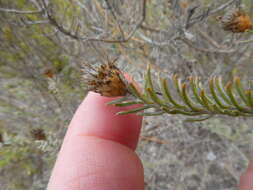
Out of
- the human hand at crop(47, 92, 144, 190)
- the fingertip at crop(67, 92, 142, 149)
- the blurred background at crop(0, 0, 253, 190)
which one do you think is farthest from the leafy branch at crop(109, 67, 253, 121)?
the blurred background at crop(0, 0, 253, 190)

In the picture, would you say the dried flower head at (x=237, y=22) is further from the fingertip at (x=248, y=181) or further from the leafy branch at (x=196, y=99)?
the fingertip at (x=248, y=181)

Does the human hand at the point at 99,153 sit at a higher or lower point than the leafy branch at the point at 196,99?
lower

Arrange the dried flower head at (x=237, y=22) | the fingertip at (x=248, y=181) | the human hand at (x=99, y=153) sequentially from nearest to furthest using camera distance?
the dried flower head at (x=237, y=22)
the human hand at (x=99, y=153)
the fingertip at (x=248, y=181)

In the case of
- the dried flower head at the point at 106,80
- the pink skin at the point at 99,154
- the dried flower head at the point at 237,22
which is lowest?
the pink skin at the point at 99,154

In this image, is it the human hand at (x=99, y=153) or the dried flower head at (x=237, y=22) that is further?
the human hand at (x=99, y=153)

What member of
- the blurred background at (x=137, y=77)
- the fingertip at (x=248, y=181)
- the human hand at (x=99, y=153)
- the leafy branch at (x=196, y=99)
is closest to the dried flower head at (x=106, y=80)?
the leafy branch at (x=196, y=99)

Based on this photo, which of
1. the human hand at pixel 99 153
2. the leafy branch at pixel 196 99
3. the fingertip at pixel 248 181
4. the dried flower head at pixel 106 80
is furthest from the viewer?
the fingertip at pixel 248 181

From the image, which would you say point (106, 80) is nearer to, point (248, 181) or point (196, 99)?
point (196, 99)
